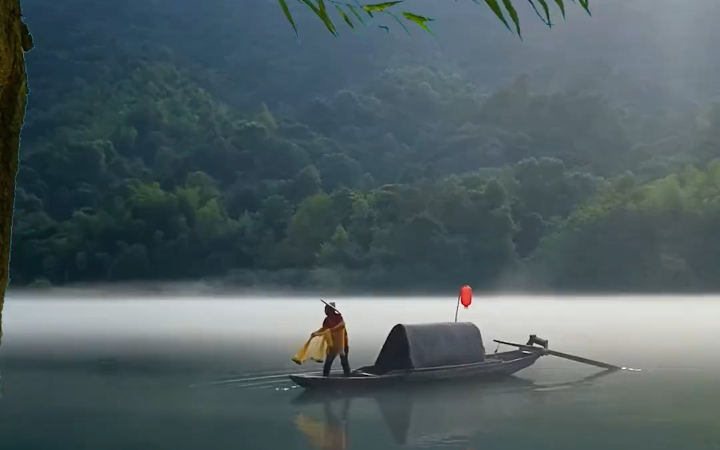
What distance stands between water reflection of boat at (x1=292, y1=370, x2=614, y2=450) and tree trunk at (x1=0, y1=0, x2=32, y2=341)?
27.8 ft

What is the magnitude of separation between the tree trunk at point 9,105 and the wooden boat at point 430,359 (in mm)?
11672

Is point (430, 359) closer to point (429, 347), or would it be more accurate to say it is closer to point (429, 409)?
point (429, 347)

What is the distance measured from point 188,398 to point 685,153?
8053 centimetres

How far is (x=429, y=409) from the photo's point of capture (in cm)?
1245

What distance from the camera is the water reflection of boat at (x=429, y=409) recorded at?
34.7 ft

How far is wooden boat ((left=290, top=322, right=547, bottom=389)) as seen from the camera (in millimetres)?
13992

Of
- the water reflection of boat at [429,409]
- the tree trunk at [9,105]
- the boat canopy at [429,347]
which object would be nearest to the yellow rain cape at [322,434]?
the water reflection of boat at [429,409]

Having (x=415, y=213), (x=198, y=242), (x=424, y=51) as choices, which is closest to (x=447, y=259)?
(x=415, y=213)

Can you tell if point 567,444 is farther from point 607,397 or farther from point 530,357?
point 530,357

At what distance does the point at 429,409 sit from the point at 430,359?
84.3 inches

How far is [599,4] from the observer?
393ft

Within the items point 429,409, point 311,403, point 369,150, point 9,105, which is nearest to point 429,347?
point 429,409

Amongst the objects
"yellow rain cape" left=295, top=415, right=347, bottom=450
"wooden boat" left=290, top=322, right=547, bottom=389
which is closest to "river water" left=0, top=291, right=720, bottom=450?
"yellow rain cape" left=295, top=415, right=347, bottom=450

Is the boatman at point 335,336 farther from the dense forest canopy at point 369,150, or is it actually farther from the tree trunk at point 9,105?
the dense forest canopy at point 369,150
